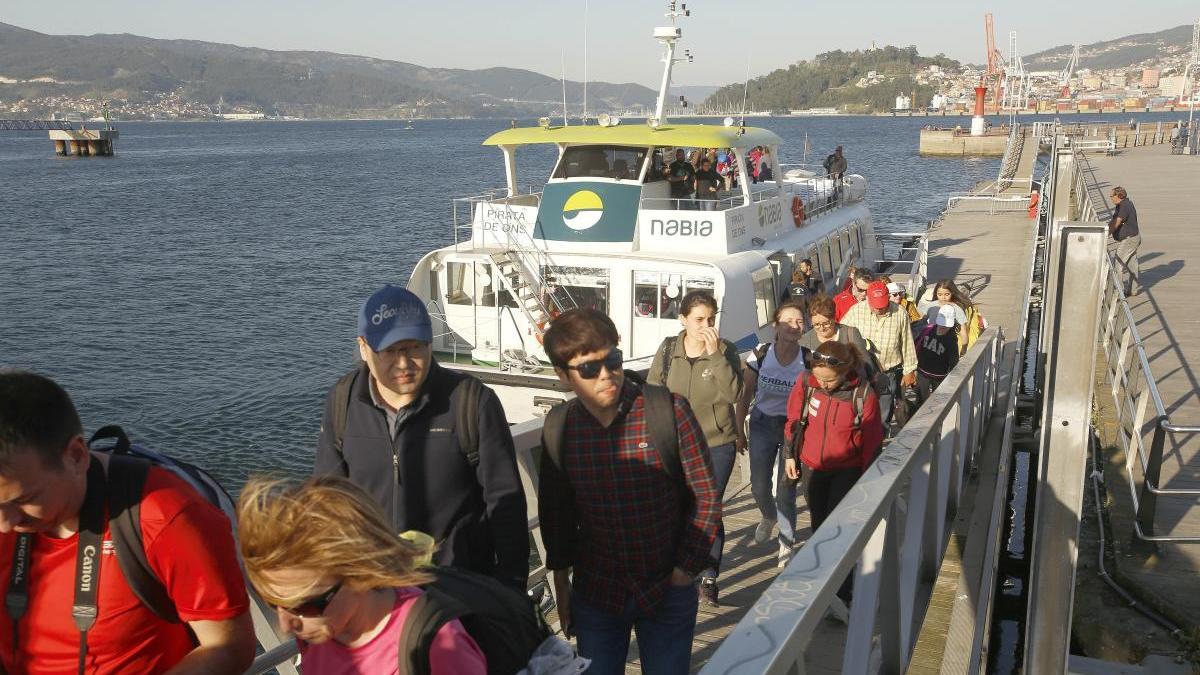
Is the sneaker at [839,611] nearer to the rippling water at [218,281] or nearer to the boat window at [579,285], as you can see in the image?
the boat window at [579,285]

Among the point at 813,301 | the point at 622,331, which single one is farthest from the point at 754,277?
the point at 813,301

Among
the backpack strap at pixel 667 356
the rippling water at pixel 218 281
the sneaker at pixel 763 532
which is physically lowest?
the rippling water at pixel 218 281

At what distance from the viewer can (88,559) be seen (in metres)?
2.46

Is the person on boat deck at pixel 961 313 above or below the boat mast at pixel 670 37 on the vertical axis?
below

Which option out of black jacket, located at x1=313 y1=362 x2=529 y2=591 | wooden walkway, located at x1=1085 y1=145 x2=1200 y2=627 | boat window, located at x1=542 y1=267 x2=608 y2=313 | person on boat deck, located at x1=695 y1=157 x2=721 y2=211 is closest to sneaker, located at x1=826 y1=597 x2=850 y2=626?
black jacket, located at x1=313 y1=362 x2=529 y2=591

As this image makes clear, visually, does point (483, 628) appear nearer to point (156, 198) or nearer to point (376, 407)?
point (376, 407)

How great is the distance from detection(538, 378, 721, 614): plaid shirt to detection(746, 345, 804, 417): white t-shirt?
2.86 metres

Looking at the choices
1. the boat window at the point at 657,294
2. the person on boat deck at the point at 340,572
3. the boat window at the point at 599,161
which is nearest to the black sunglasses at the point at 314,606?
the person on boat deck at the point at 340,572

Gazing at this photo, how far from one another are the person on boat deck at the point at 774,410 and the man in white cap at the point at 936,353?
123 inches

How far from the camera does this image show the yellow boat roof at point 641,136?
1305 cm

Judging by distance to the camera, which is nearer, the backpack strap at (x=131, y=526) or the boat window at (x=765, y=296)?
the backpack strap at (x=131, y=526)

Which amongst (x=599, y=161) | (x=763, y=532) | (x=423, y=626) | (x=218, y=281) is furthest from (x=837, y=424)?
(x=218, y=281)

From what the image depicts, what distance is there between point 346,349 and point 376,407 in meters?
22.4

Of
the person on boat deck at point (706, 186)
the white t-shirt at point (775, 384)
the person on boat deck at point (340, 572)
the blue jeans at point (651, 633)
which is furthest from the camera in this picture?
the person on boat deck at point (706, 186)
